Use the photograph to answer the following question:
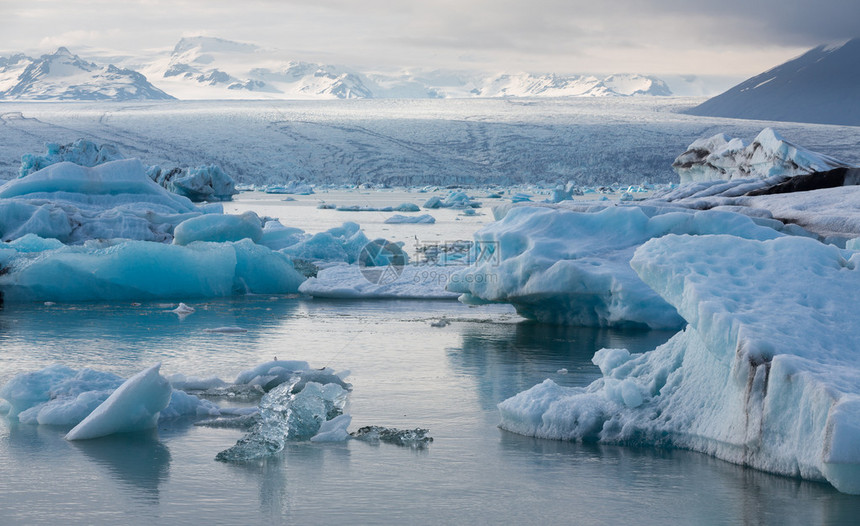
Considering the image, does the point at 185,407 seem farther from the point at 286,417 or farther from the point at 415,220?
the point at 415,220

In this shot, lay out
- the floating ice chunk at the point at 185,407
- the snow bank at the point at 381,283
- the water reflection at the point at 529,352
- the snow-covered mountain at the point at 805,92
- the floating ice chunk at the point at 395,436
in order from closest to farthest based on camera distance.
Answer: the floating ice chunk at the point at 395,436
the floating ice chunk at the point at 185,407
the water reflection at the point at 529,352
the snow bank at the point at 381,283
the snow-covered mountain at the point at 805,92

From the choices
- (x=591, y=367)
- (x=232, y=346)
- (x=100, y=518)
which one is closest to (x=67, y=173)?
(x=232, y=346)

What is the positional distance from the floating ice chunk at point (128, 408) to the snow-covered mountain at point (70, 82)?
109 m

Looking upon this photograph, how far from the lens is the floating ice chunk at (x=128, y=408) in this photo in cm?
376

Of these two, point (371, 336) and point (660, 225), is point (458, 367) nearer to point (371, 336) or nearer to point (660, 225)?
point (371, 336)

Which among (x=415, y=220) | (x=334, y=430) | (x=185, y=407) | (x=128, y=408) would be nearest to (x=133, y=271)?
(x=185, y=407)

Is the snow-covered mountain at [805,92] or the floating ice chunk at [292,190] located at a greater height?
the snow-covered mountain at [805,92]

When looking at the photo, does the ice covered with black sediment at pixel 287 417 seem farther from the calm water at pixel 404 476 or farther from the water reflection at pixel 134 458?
the water reflection at pixel 134 458

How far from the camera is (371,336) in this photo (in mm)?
6430

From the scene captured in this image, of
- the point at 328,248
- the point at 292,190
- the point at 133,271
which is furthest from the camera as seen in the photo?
the point at 292,190

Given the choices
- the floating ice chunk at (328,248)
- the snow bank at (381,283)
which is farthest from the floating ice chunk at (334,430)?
the floating ice chunk at (328,248)

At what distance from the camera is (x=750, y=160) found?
1475cm

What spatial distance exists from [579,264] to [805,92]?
6670 cm

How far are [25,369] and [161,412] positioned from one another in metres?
1.48
